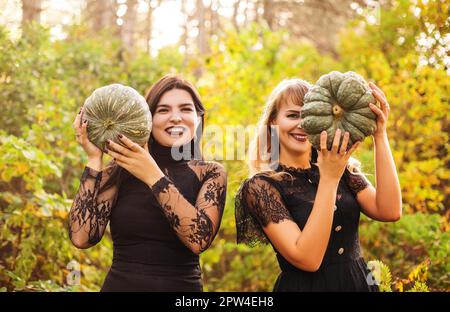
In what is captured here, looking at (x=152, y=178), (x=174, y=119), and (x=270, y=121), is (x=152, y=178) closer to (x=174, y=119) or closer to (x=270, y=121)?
(x=174, y=119)

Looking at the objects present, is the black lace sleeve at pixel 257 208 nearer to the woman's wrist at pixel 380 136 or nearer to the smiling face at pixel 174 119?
the smiling face at pixel 174 119

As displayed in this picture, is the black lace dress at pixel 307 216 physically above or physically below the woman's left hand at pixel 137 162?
below

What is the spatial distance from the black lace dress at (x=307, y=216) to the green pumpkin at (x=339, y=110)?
350 mm

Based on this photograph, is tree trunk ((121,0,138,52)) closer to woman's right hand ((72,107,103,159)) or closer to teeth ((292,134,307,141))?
woman's right hand ((72,107,103,159))

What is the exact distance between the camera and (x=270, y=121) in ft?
10.3

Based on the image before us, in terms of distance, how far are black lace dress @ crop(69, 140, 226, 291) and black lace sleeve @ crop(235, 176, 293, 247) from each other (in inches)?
6.2

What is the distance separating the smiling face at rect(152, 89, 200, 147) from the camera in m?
3.04

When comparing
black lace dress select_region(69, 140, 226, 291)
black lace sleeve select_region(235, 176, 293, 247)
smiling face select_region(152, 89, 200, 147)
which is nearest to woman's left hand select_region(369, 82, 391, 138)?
black lace sleeve select_region(235, 176, 293, 247)

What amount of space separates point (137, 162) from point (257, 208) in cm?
69

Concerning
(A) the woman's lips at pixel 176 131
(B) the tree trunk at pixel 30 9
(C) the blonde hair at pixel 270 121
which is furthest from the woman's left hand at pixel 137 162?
(B) the tree trunk at pixel 30 9

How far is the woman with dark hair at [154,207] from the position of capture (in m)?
2.73

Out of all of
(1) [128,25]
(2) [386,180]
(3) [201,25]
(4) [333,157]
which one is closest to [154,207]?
(4) [333,157]

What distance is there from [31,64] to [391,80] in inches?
198

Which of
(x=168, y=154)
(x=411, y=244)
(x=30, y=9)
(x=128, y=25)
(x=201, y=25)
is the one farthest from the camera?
(x=201, y=25)
